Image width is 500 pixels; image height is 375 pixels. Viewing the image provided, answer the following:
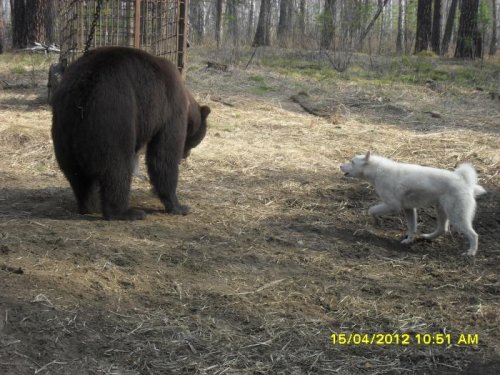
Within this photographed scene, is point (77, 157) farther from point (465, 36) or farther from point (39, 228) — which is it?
point (465, 36)

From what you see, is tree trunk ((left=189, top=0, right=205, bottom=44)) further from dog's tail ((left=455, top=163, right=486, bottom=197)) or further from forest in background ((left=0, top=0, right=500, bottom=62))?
dog's tail ((left=455, top=163, right=486, bottom=197))

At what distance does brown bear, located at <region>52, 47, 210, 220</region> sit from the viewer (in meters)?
6.23

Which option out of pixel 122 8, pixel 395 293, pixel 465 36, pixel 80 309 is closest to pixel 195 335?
pixel 80 309

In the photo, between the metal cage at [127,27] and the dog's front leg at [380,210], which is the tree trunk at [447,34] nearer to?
the metal cage at [127,27]

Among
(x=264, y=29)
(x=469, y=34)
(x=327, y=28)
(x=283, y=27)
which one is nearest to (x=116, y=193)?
(x=327, y=28)

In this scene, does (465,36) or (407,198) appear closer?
(407,198)

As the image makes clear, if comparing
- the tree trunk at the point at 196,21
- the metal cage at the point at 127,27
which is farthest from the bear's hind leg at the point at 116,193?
the tree trunk at the point at 196,21

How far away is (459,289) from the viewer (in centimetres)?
529

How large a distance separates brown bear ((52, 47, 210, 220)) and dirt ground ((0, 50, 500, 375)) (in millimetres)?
349

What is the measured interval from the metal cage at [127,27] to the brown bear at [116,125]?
494 cm

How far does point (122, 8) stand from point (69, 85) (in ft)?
20.8
